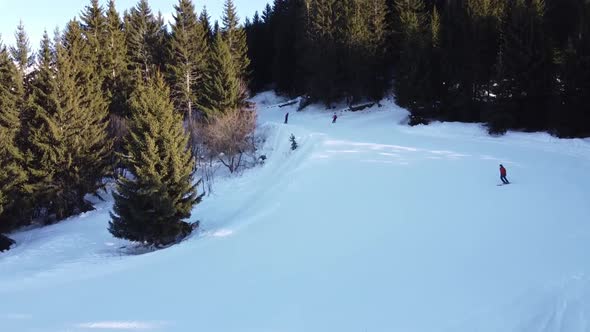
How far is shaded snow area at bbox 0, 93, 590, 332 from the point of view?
9328mm

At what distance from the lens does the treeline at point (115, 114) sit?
56.4ft

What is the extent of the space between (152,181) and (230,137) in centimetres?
1372

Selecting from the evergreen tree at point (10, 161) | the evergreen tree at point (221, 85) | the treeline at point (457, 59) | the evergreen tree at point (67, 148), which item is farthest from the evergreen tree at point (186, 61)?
the treeline at point (457, 59)

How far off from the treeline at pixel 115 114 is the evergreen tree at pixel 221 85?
0.29 ft

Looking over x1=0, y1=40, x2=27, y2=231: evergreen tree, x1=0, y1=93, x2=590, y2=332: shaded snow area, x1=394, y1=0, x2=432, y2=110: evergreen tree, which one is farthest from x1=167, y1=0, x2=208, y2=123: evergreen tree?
x1=394, y1=0, x2=432, y2=110: evergreen tree

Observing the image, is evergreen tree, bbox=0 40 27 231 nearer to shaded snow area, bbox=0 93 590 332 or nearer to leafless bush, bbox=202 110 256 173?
shaded snow area, bbox=0 93 590 332

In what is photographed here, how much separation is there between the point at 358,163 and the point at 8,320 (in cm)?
1747

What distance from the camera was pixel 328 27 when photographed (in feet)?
150

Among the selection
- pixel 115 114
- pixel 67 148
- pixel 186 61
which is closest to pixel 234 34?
pixel 186 61

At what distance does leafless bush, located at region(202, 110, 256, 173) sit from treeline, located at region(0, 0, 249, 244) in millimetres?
1762

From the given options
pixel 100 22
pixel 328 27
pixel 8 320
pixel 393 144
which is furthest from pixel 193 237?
pixel 328 27

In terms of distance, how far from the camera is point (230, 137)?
2998 cm

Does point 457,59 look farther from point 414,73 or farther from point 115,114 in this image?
point 115,114

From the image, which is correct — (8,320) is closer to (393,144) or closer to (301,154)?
(301,154)
